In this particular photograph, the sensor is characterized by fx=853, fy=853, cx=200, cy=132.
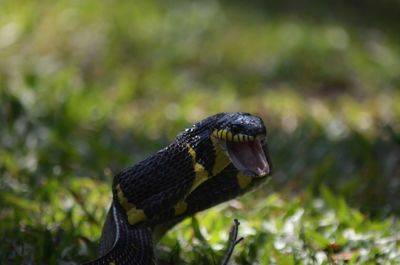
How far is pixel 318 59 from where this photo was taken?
6363 mm

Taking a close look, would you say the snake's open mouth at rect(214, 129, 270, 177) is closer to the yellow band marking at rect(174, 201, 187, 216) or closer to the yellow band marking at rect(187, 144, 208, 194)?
the yellow band marking at rect(187, 144, 208, 194)

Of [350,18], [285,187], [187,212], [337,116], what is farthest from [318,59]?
[187,212]

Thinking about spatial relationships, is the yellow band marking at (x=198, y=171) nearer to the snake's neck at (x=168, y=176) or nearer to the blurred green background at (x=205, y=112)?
the snake's neck at (x=168, y=176)

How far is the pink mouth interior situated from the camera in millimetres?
2900

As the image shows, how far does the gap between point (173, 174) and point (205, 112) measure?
227 cm

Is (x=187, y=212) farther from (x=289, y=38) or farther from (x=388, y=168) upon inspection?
(x=289, y=38)

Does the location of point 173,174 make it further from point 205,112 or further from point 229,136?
point 205,112

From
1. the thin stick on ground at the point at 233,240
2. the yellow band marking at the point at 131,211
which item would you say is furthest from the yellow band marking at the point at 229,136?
the yellow band marking at the point at 131,211

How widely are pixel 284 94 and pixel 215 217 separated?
2.17 meters

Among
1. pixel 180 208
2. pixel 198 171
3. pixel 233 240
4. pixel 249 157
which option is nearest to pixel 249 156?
pixel 249 157

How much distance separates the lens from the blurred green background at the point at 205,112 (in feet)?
11.7

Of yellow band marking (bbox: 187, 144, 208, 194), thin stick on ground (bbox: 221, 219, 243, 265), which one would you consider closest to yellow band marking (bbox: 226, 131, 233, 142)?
yellow band marking (bbox: 187, 144, 208, 194)

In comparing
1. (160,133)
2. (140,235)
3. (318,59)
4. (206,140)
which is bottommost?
(140,235)

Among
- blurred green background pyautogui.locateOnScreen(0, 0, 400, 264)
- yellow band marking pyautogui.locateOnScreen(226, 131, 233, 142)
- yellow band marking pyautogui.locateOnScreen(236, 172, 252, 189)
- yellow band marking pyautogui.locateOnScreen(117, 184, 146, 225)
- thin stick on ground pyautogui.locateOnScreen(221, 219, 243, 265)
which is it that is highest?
blurred green background pyautogui.locateOnScreen(0, 0, 400, 264)
